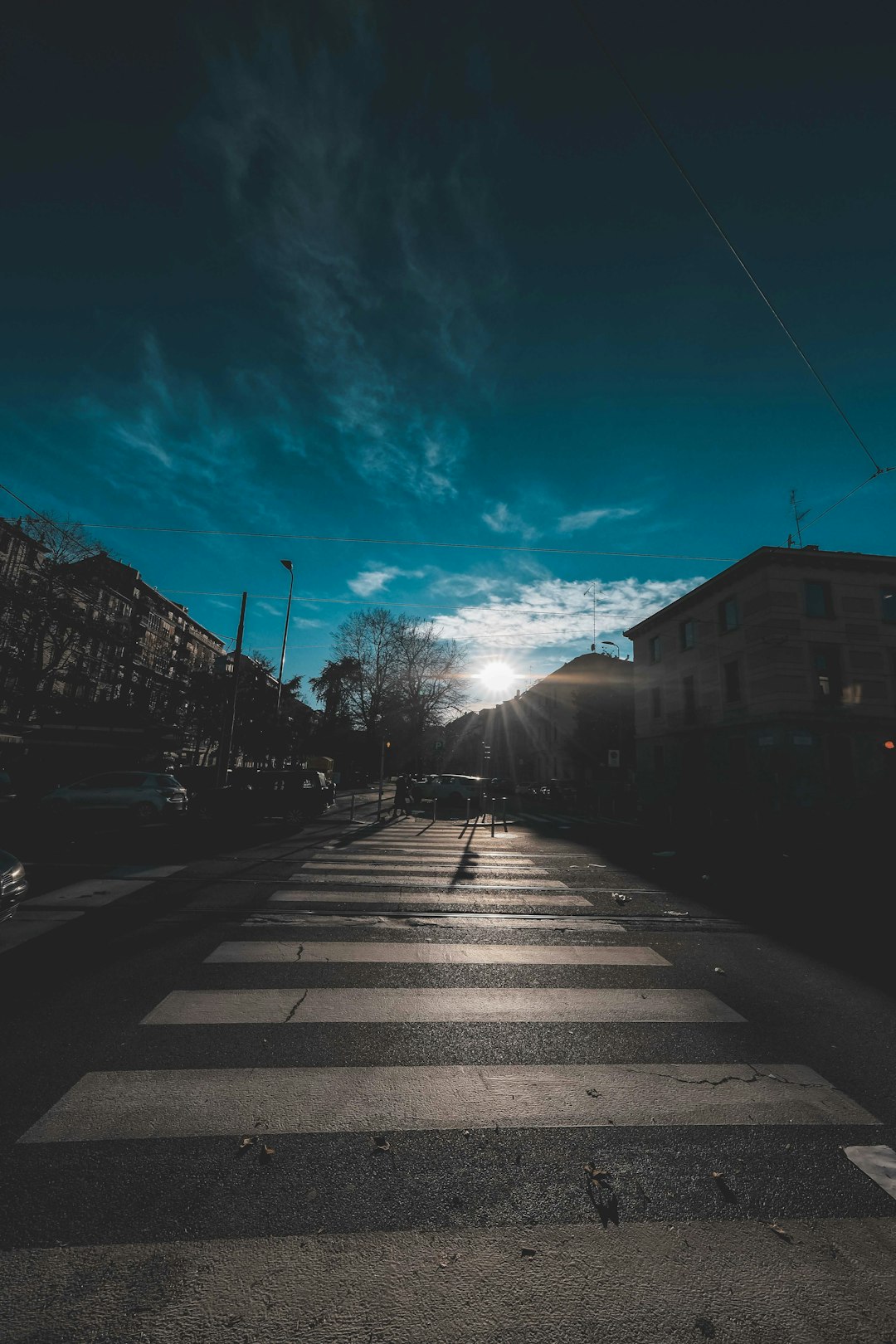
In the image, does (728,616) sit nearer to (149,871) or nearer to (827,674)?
(827,674)

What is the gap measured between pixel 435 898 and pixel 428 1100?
16.6 ft

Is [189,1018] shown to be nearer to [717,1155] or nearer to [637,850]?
[717,1155]

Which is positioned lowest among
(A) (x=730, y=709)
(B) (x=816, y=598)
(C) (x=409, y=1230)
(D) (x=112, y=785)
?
(C) (x=409, y=1230)

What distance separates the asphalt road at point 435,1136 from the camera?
6.61 ft

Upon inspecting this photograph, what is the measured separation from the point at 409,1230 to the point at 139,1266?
1.02 m

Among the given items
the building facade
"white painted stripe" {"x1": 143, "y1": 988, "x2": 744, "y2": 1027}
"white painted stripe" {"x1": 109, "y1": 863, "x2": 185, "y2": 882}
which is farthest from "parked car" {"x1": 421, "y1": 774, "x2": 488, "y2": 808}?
"white painted stripe" {"x1": 143, "y1": 988, "x2": 744, "y2": 1027}

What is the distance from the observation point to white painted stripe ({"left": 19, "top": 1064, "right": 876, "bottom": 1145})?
9.84 ft

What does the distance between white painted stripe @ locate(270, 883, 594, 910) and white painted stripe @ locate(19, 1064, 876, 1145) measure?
167 inches

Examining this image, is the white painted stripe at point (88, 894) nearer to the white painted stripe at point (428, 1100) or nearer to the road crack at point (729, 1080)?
the white painted stripe at point (428, 1100)

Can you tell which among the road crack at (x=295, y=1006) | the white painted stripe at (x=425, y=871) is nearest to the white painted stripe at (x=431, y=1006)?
the road crack at (x=295, y=1006)

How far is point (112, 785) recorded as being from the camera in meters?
15.5

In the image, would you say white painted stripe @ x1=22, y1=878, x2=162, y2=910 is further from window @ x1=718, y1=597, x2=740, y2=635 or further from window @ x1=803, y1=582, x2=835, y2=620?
window @ x1=803, y1=582, x2=835, y2=620

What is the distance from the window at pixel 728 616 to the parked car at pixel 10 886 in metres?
28.8

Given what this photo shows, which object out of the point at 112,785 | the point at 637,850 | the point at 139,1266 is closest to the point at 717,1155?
the point at 139,1266
